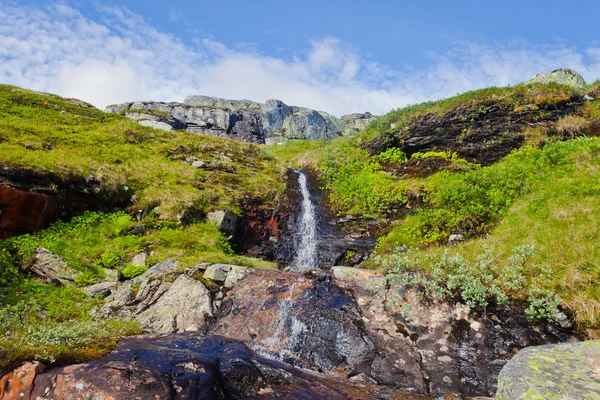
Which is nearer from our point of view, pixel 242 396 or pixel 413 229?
pixel 242 396

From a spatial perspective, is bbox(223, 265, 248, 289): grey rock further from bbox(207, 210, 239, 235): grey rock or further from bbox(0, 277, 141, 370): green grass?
bbox(207, 210, 239, 235): grey rock

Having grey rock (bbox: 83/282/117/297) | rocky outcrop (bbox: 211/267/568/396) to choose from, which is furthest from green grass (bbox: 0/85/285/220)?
rocky outcrop (bbox: 211/267/568/396)

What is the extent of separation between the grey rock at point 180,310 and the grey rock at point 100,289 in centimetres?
203

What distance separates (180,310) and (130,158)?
14.3 meters

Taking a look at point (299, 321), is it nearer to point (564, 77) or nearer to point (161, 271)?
point (161, 271)

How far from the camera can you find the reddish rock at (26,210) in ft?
38.9

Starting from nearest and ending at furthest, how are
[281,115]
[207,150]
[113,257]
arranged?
[113,257]
[207,150]
[281,115]

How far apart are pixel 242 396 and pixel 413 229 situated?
11174mm

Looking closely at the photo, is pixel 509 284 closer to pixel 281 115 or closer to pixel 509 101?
pixel 509 101

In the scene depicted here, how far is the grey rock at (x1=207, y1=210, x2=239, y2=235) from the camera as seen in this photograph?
627 inches

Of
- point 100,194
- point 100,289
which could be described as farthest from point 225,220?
point 100,289

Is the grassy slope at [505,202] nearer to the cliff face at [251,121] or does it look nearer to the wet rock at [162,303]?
the wet rock at [162,303]

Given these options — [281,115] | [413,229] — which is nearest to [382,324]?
[413,229]

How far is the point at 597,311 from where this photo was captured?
6980mm
